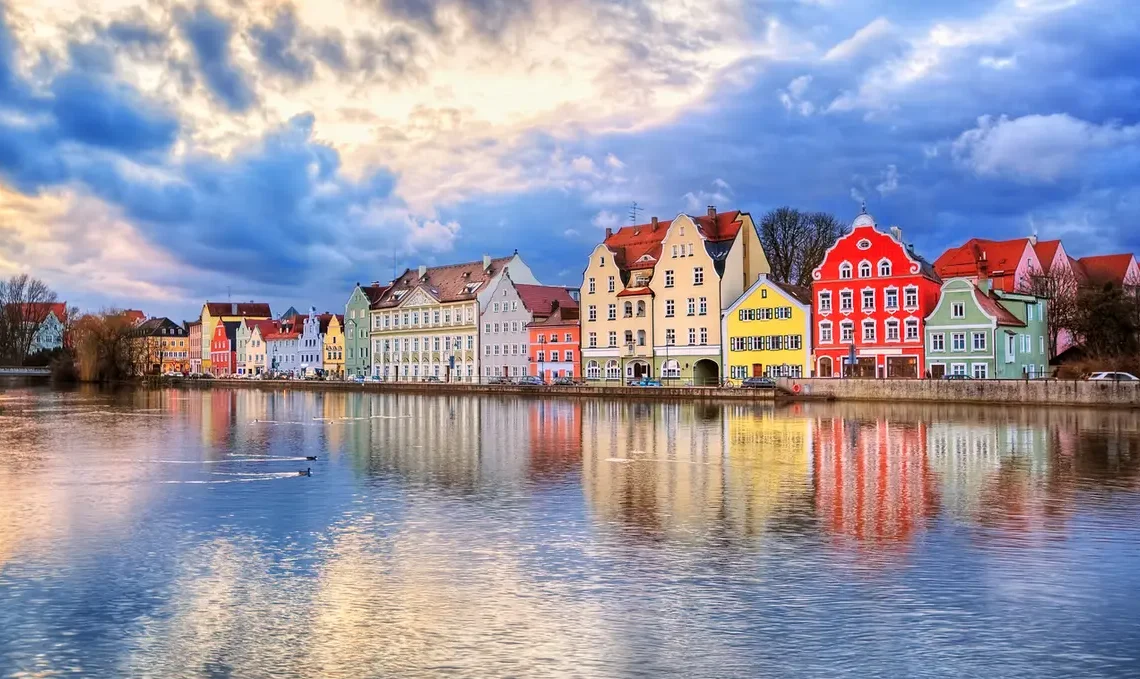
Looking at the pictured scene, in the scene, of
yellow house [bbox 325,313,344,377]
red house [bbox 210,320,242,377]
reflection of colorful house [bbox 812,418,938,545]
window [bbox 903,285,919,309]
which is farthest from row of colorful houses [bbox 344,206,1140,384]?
red house [bbox 210,320,242,377]

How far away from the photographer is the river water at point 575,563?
1191 cm

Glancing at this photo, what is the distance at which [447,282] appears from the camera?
375ft

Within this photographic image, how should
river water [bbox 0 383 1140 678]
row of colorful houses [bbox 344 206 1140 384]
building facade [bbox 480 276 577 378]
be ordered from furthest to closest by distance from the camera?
building facade [bbox 480 276 577 378], row of colorful houses [bbox 344 206 1140 384], river water [bbox 0 383 1140 678]

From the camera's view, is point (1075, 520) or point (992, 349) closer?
point (1075, 520)

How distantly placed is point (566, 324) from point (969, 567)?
7880 cm

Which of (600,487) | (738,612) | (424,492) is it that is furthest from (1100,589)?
(424,492)

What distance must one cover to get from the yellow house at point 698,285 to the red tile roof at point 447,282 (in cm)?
2685

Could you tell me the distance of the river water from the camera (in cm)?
1191

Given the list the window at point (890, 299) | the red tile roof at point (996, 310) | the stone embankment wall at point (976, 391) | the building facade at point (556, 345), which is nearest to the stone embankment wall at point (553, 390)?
the stone embankment wall at point (976, 391)

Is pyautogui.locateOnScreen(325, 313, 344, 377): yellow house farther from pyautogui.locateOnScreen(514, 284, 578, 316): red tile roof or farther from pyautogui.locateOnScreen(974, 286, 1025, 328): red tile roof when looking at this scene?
pyautogui.locateOnScreen(974, 286, 1025, 328): red tile roof

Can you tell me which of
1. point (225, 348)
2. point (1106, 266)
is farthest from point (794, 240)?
point (225, 348)

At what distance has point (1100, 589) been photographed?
580 inches

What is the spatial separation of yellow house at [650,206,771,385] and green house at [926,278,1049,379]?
17441 mm

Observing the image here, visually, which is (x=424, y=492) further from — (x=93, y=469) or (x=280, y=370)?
(x=280, y=370)
